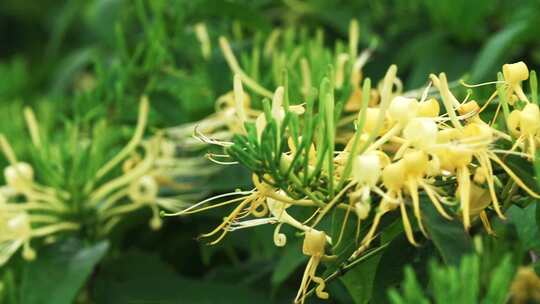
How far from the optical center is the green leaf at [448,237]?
1.41ft

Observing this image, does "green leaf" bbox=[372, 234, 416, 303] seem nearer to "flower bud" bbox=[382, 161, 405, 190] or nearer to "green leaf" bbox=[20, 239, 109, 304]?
"flower bud" bbox=[382, 161, 405, 190]

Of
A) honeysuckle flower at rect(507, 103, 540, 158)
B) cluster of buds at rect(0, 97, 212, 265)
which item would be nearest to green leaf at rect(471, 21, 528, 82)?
cluster of buds at rect(0, 97, 212, 265)

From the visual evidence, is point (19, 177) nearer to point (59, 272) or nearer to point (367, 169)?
point (59, 272)

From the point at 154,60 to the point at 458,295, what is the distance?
1.71ft

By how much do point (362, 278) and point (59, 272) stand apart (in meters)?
0.32

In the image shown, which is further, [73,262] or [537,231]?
[73,262]

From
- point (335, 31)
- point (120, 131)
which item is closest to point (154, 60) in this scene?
point (120, 131)

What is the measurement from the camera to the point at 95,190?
2.53 ft

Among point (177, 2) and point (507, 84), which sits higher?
point (177, 2)

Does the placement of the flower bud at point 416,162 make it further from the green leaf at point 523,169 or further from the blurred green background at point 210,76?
the blurred green background at point 210,76

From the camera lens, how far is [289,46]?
2.50ft

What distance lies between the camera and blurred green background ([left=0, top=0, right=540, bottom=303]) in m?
0.76

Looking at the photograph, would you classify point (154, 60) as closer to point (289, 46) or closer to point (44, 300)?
point (289, 46)

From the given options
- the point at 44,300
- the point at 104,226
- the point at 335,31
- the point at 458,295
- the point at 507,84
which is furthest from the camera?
the point at 335,31
